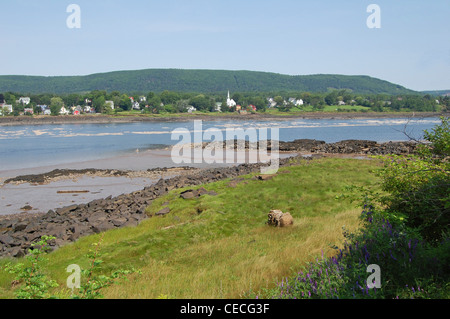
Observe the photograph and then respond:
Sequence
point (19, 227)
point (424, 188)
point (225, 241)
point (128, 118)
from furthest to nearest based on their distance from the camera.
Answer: point (128, 118), point (19, 227), point (225, 241), point (424, 188)

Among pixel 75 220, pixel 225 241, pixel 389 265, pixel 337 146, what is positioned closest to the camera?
pixel 389 265

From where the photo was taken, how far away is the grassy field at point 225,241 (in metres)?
8.05

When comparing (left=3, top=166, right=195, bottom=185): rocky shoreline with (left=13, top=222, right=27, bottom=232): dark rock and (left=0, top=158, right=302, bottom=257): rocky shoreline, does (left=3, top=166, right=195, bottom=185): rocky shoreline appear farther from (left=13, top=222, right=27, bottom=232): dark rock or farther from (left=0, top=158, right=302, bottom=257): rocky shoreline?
(left=13, top=222, right=27, bottom=232): dark rock

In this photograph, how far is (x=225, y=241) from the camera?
1310 centimetres

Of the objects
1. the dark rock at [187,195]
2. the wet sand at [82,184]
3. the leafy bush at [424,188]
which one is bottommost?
the wet sand at [82,184]

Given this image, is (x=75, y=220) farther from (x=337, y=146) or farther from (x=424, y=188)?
(x=337, y=146)

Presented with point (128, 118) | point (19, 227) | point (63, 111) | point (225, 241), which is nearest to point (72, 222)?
point (19, 227)

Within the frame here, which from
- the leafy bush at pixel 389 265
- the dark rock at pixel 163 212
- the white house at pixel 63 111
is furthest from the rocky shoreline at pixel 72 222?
the white house at pixel 63 111

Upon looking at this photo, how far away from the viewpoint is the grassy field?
8055 mm

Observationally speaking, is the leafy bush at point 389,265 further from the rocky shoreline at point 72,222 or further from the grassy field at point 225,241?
the rocky shoreline at point 72,222

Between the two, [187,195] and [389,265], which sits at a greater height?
[389,265]
